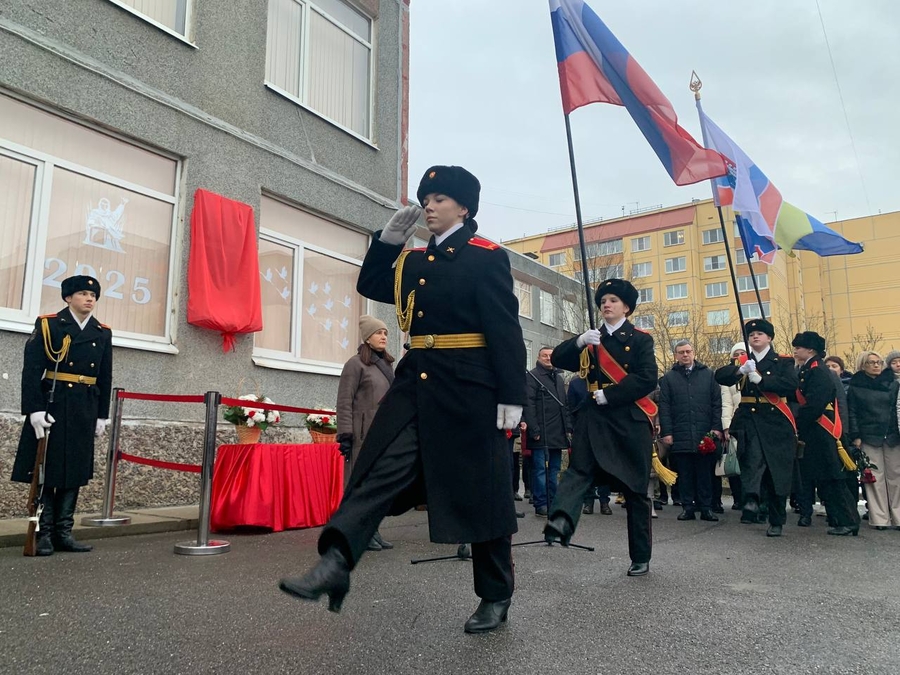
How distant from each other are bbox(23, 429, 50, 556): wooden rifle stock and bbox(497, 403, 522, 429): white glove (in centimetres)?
408

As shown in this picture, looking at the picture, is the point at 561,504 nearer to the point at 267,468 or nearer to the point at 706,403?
the point at 267,468

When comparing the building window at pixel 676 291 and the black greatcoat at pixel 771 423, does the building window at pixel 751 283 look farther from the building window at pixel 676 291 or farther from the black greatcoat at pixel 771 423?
the black greatcoat at pixel 771 423

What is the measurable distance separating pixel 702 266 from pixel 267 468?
58401 mm

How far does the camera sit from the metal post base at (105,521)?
7148mm

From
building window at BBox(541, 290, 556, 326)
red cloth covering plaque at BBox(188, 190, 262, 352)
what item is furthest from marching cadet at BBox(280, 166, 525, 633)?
building window at BBox(541, 290, 556, 326)

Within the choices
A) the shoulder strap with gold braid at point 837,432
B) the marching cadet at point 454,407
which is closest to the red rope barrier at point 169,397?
the marching cadet at point 454,407

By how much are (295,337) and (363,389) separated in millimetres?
4623

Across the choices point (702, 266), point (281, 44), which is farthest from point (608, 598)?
point (702, 266)

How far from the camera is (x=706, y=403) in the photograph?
1002 cm

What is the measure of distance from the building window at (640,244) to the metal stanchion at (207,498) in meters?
60.6

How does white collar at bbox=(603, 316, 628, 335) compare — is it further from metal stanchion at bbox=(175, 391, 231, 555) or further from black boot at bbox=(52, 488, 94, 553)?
black boot at bbox=(52, 488, 94, 553)

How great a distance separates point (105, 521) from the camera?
726cm

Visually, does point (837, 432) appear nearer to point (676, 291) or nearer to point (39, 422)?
point (39, 422)

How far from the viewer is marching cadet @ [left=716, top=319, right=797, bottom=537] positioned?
26.1 feet
